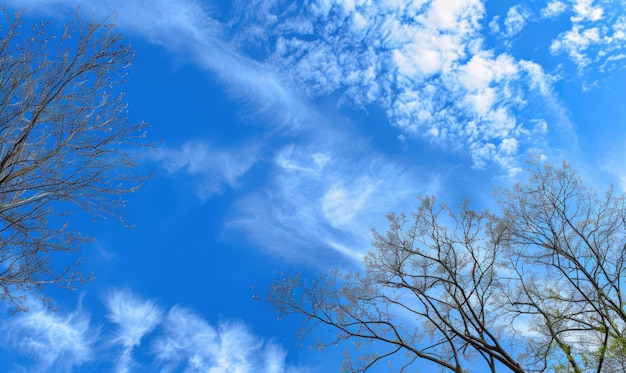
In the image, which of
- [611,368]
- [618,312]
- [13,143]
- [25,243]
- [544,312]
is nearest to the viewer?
[13,143]

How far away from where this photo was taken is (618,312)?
9898mm

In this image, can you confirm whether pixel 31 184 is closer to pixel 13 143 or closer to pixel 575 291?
pixel 13 143

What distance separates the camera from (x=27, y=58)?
21.6 feet

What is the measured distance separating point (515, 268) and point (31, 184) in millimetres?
12303

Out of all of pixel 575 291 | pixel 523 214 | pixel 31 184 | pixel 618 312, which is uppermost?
pixel 523 214

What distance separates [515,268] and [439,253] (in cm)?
227

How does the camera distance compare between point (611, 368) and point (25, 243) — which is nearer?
point (25, 243)

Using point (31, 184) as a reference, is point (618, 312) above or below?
above

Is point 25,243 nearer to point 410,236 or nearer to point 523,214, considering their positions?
point 410,236

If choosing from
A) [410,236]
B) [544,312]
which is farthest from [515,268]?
[410,236]

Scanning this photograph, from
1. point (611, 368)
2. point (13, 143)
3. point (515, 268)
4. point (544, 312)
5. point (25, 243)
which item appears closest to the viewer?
point (13, 143)

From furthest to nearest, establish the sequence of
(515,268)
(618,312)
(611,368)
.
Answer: (515,268) < (611,368) < (618,312)

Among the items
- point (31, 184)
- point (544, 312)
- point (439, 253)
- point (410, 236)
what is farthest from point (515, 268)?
point (31, 184)

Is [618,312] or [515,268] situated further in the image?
[515,268]
